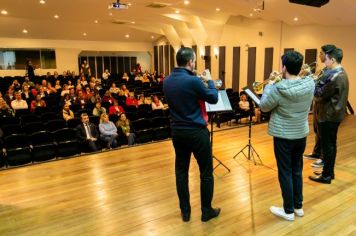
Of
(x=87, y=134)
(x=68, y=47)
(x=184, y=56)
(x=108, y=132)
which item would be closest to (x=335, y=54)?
(x=184, y=56)

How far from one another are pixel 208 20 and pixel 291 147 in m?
11.5

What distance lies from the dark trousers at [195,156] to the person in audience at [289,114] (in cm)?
58

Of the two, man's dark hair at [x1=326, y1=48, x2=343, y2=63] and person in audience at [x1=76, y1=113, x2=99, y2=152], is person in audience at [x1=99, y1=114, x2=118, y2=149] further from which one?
man's dark hair at [x1=326, y1=48, x2=343, y2=63]

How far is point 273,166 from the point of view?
4.11 metres

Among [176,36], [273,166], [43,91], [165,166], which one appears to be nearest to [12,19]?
[43,91]

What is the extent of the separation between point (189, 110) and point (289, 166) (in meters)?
0.99

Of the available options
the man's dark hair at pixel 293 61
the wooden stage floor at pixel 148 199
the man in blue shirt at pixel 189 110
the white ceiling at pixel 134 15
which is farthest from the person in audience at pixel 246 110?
the man in blue shirt at pixel 189 110

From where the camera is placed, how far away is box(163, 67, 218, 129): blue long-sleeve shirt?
2.34m

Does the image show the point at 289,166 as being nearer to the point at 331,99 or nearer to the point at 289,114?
the point at 289,114

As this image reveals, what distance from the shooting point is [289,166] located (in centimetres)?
257

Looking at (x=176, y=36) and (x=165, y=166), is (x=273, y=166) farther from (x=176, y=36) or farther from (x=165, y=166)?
(x=176, y=36)

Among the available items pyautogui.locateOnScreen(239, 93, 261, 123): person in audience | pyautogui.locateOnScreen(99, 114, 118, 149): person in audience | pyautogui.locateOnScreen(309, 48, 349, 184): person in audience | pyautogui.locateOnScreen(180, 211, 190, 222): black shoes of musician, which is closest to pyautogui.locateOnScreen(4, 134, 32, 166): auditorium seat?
pyautogui.locateOnScreen(99, 114, 118, 149): person in audience

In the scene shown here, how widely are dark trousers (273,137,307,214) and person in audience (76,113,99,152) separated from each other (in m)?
3.86

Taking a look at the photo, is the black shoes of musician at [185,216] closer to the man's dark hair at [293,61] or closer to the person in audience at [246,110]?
the man's dark hair at [293,61]
